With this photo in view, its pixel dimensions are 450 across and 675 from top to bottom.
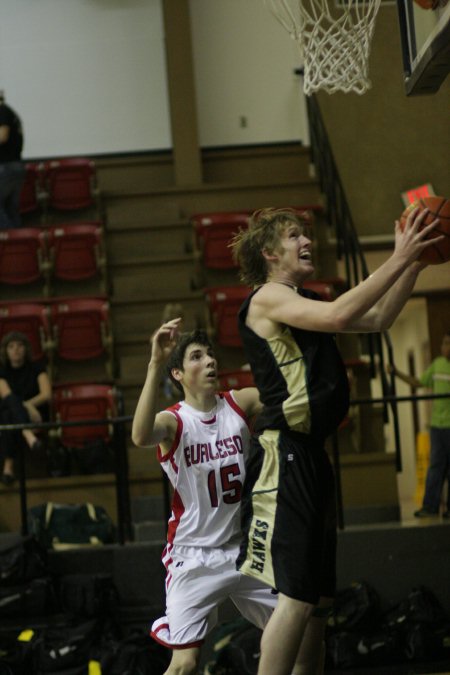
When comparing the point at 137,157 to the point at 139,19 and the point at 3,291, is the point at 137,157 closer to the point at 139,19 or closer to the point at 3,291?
the point at 139,19

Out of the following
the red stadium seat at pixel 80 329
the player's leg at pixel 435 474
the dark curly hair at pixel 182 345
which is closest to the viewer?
the dark curly hair at pixel 182 345

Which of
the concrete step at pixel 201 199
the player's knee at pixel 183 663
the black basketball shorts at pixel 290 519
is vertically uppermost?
the concrete step at pixel 201 199

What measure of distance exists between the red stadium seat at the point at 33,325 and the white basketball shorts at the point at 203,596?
15.8 feet

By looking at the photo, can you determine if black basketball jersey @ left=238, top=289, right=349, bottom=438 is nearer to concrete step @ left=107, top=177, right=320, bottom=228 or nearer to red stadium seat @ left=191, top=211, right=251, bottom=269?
red stadium seat @ left=191, top=211, right=251, bottom=269

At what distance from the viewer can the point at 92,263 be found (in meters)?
9.69

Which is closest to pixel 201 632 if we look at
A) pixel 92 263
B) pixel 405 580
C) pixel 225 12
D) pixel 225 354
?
pixel 405 580

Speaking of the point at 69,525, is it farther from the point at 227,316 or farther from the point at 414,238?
the point at 414,238

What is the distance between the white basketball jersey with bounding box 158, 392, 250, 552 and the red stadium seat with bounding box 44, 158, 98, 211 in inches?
262

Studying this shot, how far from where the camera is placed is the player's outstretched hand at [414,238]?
10.7ft

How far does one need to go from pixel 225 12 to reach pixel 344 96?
1.84m

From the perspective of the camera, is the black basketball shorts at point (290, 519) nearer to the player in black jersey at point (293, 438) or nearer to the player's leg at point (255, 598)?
the player in black jersey at point (293, 438)

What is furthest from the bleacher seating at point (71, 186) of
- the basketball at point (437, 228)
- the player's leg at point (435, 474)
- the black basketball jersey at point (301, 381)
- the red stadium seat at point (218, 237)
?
the basketball at point (437, 228)

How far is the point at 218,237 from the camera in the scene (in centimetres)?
944

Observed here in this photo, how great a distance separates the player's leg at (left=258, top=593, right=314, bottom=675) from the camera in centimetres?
340
